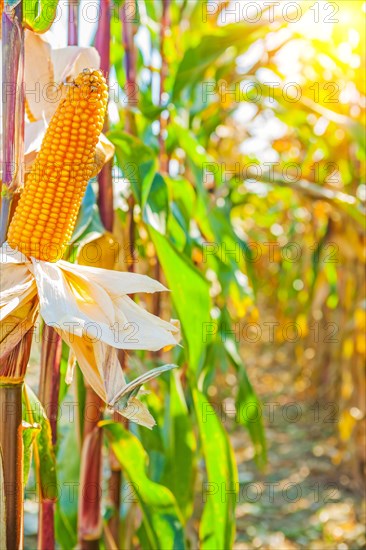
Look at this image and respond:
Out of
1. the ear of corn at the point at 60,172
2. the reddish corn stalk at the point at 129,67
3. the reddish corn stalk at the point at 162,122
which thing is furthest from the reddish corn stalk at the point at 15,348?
the reddish corn stalk at the point at 162,122

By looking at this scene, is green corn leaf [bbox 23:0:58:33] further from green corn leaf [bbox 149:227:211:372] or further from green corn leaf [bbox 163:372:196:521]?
green corn leaf [bbox 163:372:196:521]

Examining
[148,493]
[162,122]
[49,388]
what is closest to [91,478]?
[148,493]

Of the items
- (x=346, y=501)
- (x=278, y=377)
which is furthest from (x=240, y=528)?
(x=278, y=377)

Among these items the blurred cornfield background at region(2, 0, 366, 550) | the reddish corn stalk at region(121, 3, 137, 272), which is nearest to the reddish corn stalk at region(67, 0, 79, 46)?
the blurred cornfield background at region(2, 0, 366, 550)

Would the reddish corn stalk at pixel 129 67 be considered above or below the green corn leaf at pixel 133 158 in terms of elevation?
above

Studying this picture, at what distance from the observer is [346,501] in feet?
7.11

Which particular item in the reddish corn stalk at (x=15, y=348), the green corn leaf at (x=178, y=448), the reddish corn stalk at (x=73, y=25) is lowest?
the green corn leaf at (x=178, y=448)

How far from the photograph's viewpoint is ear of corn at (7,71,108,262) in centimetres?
58

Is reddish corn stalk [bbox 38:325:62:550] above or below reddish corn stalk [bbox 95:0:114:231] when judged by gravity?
below

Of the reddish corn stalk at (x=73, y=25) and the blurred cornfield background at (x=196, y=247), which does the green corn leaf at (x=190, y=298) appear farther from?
the reddish corn stalk at (x=73, y=25)

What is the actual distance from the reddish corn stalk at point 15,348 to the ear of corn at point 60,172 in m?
0.02

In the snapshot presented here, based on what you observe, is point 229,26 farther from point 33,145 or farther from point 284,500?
point 284,500

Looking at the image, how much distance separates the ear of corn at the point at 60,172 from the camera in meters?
0.58

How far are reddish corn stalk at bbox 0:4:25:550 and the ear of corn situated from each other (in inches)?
0.9
